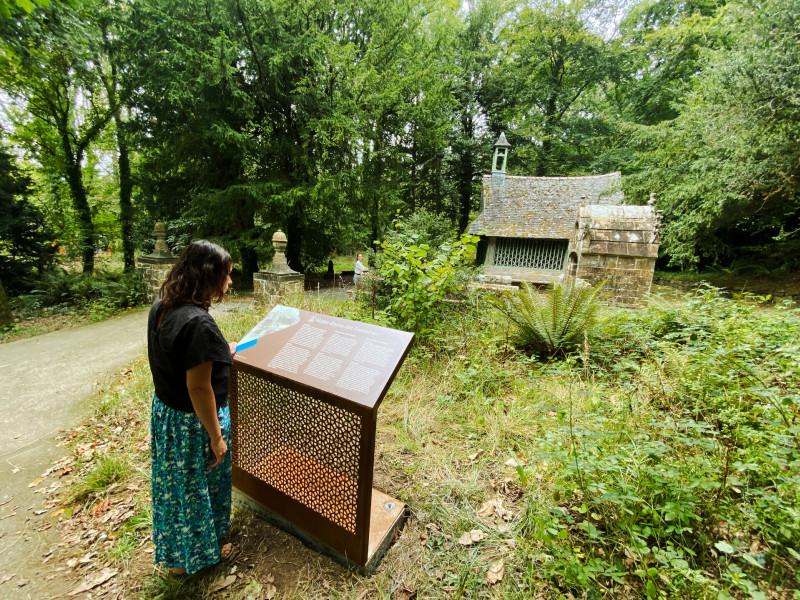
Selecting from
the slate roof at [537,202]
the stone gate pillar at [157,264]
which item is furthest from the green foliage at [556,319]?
the slate roof at [537,202]

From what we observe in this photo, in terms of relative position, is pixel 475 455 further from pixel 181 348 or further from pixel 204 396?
pixel 181 348

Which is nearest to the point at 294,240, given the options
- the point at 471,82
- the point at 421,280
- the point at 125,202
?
the point at 125,202

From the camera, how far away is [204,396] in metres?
1.52

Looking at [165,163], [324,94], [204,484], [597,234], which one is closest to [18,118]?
[165,163]

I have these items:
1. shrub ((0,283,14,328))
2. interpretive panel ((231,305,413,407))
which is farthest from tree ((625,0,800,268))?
shrub ((0,283,14,328))

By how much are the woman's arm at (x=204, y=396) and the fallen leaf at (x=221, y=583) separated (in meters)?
0.97

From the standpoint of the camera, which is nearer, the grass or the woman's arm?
the woman's arm

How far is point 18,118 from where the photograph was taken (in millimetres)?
11148

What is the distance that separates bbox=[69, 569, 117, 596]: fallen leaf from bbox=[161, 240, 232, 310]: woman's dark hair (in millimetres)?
1873

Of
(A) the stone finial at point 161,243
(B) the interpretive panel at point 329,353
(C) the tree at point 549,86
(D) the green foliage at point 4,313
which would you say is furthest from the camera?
(C) the tree at point 549,86

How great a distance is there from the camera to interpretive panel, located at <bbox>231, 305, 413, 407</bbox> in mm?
1696

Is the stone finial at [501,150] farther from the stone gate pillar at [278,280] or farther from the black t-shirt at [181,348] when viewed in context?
the black t-shirt at [181,348]

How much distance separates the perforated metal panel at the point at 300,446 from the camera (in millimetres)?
1844

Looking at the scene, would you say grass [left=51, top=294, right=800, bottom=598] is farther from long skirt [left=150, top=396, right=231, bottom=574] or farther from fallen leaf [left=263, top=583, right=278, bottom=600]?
long skirt [left=150, top=396, right=231, bottom=574]
